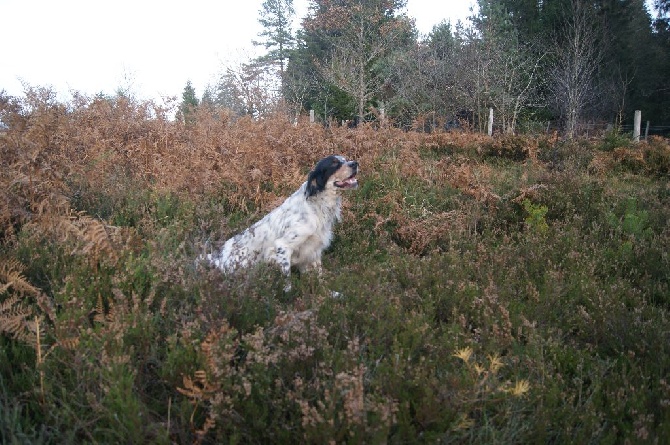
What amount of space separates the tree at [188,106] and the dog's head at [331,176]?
476cm

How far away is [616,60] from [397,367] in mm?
33295

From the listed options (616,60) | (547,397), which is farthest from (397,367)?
(616,60)

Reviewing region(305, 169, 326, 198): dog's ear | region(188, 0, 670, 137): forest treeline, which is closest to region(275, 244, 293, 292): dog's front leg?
region(305, 169, 326, 198): dog's ear

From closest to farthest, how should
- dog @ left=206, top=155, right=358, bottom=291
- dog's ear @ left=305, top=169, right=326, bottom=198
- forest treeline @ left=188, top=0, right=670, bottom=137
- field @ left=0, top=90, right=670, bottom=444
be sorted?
field @ left=0, top=90, right=670, bottom=444 → dog @ left=206, top=155, right=358, bottom=291 → dog's ear @ left=305, top=169, right=326, bottom=198 → forest treeline @ left=188, top=0, right=670, bottom=137

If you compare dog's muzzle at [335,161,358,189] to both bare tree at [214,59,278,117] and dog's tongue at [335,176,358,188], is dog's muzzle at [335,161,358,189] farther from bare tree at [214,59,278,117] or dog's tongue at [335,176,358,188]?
bare tree at [214,59,278,117]

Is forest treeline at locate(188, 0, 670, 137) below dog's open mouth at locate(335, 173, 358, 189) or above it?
above

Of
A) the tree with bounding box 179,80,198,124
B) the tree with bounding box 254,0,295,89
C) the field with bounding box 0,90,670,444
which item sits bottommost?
the field with bounding box 0,90,670,444

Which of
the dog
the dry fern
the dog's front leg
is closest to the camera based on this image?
the dry fern

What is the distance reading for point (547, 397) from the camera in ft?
7.49

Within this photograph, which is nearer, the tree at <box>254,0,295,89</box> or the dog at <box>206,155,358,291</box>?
the dog at <box>206,155,358,291</box>

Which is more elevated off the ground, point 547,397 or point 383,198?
point 383,198

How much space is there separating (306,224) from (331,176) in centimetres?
59

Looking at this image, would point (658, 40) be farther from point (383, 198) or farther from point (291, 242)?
A: point (291, 242)

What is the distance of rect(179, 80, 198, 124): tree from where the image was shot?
29.3 feet
